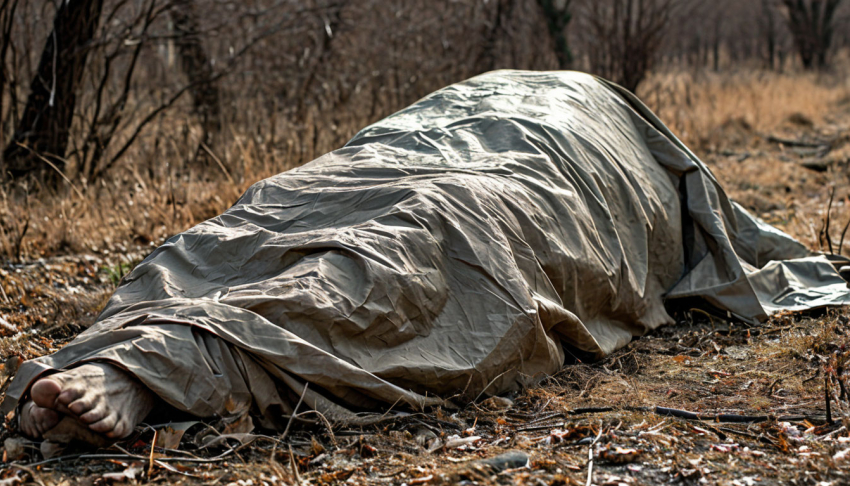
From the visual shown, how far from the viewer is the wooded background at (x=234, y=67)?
18.7 feet

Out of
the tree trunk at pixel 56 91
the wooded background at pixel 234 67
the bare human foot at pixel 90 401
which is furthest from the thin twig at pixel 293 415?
the tree trunk at pixel 56 91

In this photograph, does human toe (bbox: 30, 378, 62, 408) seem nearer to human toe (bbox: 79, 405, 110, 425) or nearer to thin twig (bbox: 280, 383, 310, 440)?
human toe (bbox: 79, 405, 110, 425)

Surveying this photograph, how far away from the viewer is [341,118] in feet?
25.5

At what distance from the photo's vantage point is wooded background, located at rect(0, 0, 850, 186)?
224 inches

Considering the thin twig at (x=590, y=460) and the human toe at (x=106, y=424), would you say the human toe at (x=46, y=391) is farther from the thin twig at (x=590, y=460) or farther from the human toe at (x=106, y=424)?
the thin twig at (x=590, y=460)

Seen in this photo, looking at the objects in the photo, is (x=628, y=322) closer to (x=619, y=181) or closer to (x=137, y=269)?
(x=619, y=181)

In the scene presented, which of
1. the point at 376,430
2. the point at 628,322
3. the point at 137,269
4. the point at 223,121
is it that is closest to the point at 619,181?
the point at 628,322

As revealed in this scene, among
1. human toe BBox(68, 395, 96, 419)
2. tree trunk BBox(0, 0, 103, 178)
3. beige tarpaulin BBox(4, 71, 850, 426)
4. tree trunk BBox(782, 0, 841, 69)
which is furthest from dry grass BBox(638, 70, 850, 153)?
human toe BBox(68, 395, 96, 419)

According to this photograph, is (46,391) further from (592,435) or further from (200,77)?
(200,77)

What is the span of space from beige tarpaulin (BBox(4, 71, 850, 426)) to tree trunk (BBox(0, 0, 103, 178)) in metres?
3.23

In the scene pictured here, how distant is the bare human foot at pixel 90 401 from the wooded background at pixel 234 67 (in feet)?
10.3

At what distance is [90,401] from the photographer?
191 centimetres

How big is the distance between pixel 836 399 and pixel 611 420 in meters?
0.73

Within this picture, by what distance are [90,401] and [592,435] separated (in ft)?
4.64
